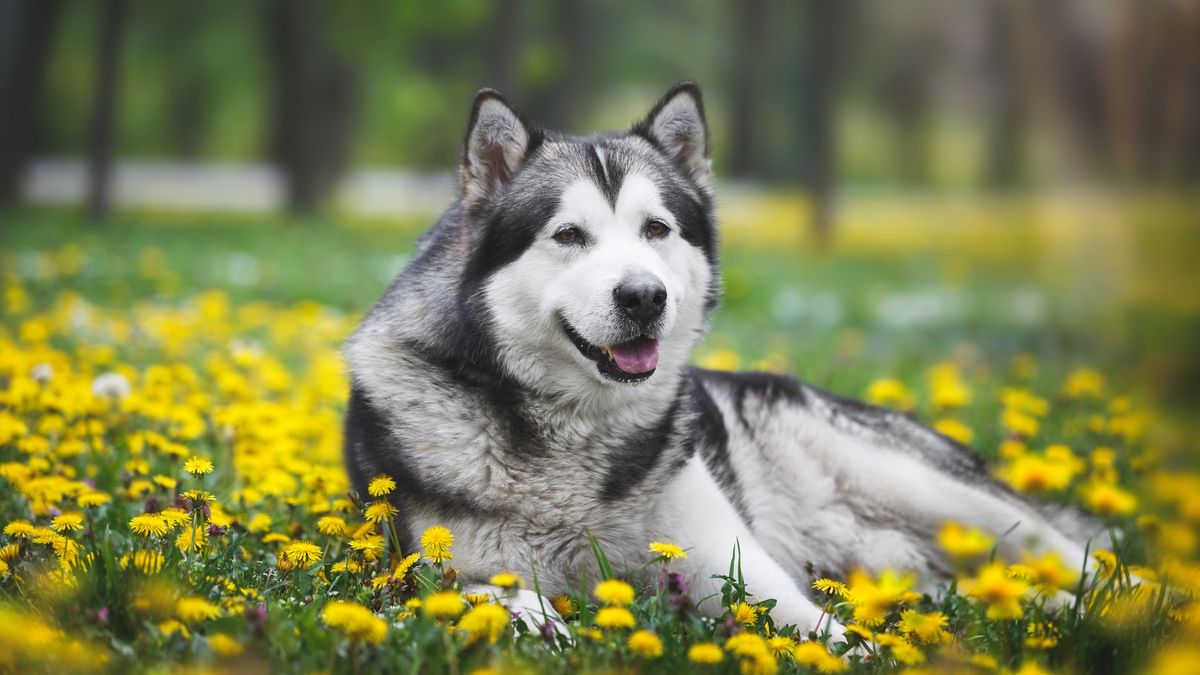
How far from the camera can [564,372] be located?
3096 mm

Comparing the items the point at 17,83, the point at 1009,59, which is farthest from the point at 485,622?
the point at 17,83

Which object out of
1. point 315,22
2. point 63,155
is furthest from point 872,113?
point 63,155

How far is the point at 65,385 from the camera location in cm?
412

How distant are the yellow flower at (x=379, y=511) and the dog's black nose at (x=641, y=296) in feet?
2.97

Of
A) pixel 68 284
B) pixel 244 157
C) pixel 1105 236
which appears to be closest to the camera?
pixel 1105 236

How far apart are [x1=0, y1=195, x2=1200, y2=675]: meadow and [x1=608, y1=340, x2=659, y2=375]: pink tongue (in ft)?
2.03

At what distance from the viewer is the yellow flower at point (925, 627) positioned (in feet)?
8.04

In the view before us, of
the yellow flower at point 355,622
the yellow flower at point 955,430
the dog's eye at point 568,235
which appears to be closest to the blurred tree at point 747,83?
the yellow flower at point 955,430

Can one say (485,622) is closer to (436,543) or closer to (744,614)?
(436,543)

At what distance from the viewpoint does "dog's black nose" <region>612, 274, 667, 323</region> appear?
9.45 feet

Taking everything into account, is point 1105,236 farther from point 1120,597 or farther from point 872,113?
point 872,113

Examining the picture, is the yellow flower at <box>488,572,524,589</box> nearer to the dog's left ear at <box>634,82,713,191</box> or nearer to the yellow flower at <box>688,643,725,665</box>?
the yellow flower at <box>688,643,725,665</box>

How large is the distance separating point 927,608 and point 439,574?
1.64 meters

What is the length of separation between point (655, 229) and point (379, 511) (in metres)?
1.29
